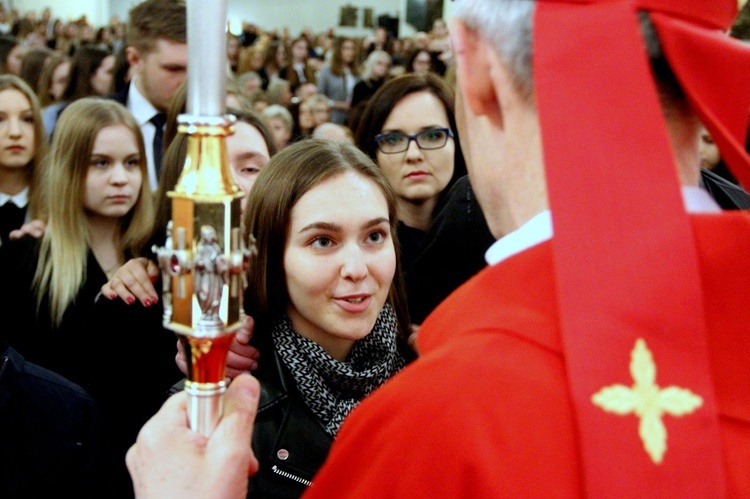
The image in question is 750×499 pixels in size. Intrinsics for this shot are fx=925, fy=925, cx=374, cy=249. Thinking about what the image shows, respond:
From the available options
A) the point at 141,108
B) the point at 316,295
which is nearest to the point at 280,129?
the point at 141,108

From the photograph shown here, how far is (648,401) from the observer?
98 centimetres

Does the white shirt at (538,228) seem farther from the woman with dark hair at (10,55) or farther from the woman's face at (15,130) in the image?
the woman with dark hair at (10,55)

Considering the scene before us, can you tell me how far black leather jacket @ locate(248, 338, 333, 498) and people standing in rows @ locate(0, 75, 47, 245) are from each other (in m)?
2.15

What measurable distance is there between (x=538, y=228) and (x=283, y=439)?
1038 mm

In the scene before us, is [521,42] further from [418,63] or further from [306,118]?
[418,63]

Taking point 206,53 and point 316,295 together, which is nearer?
point 206,53

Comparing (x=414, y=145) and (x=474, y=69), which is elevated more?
(x=474, y=69)

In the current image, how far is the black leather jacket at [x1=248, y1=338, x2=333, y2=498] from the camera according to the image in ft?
6.31

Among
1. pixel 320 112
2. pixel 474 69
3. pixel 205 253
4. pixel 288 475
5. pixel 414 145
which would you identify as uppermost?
pixel 474 69

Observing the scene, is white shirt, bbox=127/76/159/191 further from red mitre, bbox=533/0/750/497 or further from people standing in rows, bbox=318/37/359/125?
people standing in rows, bbox=318/37/359/125

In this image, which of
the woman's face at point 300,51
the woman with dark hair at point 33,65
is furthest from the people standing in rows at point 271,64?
the woman with dark hair at point 33,65

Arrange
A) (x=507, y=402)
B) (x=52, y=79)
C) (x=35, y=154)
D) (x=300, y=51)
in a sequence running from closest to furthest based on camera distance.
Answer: (x=507, y=402), (x=35, y=154), (x=52, y=79), (x=300, y=51)

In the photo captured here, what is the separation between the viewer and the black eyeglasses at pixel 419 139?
3.35 m

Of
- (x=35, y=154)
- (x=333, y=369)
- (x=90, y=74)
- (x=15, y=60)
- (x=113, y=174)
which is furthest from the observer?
(x=15, y=60)
